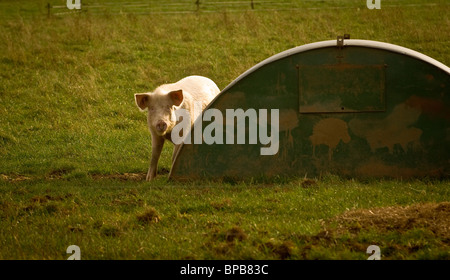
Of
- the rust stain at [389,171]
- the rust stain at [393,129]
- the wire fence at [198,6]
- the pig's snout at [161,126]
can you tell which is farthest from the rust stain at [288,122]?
the wire fence at [198,6]

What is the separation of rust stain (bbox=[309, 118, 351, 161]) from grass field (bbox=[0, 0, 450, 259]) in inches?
21.0

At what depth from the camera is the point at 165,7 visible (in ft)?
87.1

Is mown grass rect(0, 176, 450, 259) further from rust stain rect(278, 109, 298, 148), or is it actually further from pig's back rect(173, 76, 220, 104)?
pig's back rect(173, 76, 220, 104)

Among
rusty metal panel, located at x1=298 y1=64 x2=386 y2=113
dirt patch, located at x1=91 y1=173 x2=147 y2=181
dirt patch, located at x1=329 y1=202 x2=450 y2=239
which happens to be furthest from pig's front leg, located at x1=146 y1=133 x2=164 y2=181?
dirt patch, located at x1=329 y1=202 x2=450 y2=239

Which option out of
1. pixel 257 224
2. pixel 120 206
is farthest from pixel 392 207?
pixel 120 206

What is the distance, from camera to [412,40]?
20016 millimetres

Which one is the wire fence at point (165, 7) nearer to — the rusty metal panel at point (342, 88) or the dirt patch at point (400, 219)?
→ the rusty metal panel at point (342, 88)

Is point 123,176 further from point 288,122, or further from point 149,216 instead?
point 149,216

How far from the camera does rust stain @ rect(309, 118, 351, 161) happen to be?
9484 mm

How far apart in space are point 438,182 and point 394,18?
1402 centimetres

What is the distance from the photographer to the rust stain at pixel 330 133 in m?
9.48

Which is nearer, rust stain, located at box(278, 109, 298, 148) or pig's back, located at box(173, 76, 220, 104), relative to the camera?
rust stain, located at box(278, 109, 298, 148)

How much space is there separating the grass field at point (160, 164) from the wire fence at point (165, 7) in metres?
0.61
